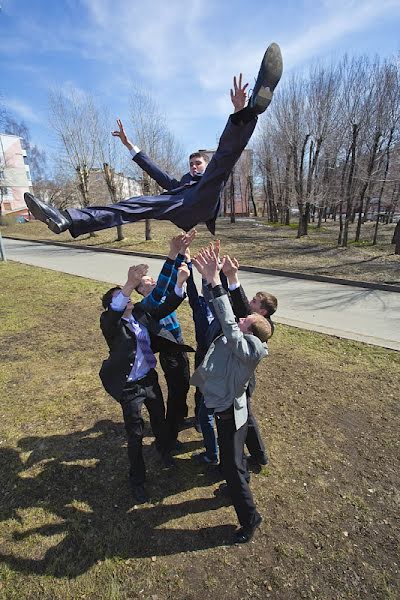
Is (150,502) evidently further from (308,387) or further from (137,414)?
(308,387)

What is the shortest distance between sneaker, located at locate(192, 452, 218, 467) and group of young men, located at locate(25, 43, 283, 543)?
0.01 meters

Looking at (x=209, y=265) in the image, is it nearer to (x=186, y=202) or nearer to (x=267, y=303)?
(x=186, y=202)

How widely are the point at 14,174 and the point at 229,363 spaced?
2230 inches

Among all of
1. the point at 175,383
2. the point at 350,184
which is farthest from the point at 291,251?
the point at 175,383

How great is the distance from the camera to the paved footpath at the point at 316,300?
280 inches

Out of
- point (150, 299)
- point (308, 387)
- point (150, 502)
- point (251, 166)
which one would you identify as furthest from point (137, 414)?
point (251, 166)

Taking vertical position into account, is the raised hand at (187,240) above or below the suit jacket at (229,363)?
above

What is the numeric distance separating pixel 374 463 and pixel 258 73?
3.56 m

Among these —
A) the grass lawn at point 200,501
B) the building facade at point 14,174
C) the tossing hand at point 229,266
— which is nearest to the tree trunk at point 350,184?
the grass lawn at point 200,501

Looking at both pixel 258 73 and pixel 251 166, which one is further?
pixel 251 166

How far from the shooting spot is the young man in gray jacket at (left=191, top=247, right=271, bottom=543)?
248 cm

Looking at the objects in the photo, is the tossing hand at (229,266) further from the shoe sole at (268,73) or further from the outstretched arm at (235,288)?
the shoe sole at (268,73)

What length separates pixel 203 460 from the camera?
352cm

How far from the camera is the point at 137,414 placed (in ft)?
9.84
